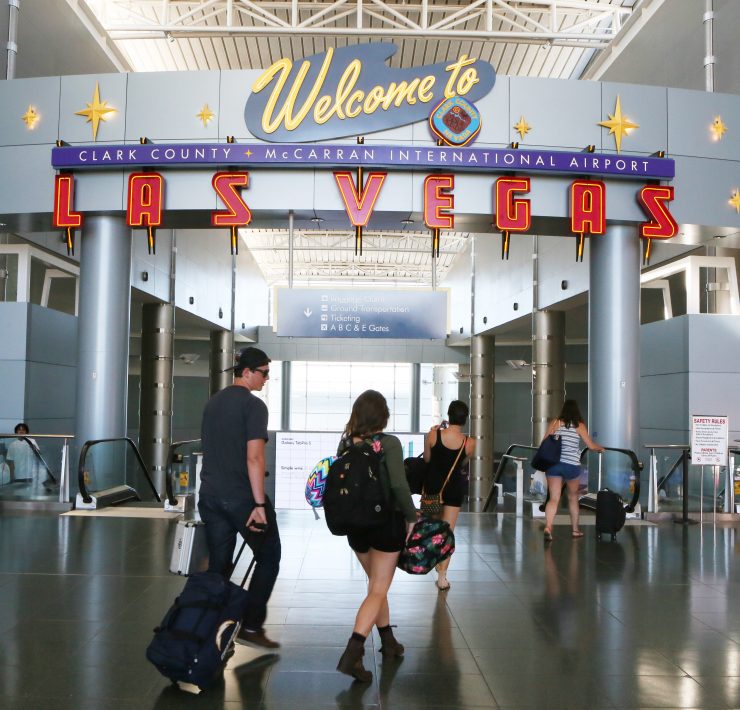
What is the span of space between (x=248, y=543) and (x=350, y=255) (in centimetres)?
3337

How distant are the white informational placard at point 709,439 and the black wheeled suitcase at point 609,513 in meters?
2.26

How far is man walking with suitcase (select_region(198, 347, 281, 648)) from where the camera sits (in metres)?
4.79

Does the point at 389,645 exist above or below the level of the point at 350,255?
below

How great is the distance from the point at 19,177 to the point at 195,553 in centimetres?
972

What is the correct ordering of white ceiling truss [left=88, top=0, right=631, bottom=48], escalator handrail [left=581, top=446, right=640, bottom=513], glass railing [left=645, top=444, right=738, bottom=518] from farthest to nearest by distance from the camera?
white ceiling truss [left=88, top=0, right=631, bottom=48] → glass railing [left=645, top=444, right=738, bottom=518] → escalator handrail [left=581, top=446, right=640, bottom=513]

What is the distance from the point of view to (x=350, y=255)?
37.8 metres

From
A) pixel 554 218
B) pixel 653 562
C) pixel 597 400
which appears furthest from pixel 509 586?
pixel 554 218

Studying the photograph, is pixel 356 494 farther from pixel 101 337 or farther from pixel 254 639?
pixel 101 337

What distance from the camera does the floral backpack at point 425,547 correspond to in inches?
196

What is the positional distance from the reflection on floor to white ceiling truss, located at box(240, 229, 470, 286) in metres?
21.0

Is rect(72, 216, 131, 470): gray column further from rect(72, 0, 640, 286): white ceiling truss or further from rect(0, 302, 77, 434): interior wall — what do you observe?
rect(72, 0, 640, 286): white ceiling truss

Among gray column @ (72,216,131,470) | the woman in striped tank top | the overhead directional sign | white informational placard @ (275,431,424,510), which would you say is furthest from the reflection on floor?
white informational placard @ (275,431,424,510)

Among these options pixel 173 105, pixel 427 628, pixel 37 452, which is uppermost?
pixel 173 105

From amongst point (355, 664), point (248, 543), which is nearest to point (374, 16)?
point (248, 543)
